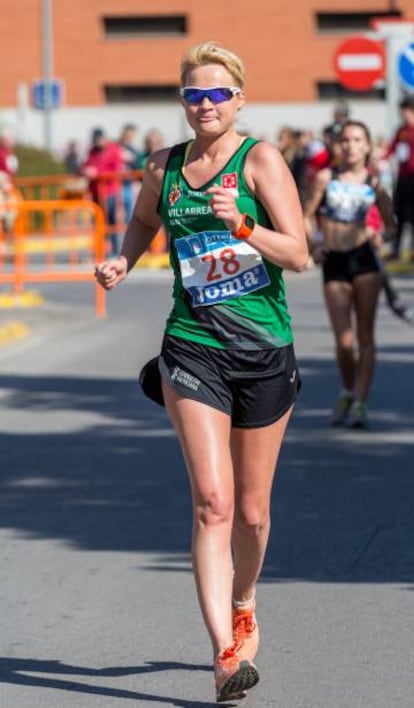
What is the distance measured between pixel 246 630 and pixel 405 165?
19.2 m

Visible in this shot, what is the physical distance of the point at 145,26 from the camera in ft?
207

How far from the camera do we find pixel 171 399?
18.4 ft

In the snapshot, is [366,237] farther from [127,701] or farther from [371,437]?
[127,701]

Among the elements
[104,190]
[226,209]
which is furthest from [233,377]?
[104,190]

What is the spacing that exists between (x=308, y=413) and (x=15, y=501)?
10.8 feet

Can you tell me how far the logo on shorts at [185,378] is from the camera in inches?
218

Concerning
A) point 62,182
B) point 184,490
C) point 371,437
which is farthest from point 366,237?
point 62,182

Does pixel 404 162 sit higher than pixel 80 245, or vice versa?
pixel 404 162

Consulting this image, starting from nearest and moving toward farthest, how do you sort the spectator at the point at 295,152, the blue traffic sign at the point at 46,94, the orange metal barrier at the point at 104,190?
the spectator at the point at 295,152 < the orange metal barrier at the point at 104,190 < the blue traffic sign at the point at 46,94

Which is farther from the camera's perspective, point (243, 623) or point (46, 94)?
point (46, 94)

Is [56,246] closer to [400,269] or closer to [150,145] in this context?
[150,145]

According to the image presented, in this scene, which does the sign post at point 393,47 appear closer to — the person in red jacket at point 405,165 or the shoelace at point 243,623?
the person in red jacket at point 405,165

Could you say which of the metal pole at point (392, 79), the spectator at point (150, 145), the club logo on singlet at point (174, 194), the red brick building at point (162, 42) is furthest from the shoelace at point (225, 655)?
the red brick building at point (162, 42)

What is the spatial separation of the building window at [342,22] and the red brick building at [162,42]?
3cm
